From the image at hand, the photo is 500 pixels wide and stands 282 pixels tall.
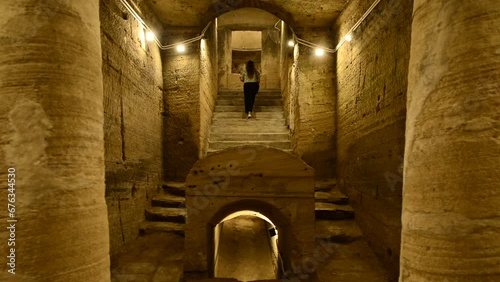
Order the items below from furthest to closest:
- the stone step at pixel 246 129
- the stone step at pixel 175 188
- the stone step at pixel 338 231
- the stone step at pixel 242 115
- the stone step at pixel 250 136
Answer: the stone step at pixel 242 115 < the stone step at pixel 246 129 < the stone step at pixel 250 136 < the stone step at pixel 175 188 < the stone step at pixel 338 231

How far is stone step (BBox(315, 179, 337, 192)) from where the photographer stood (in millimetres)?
6383

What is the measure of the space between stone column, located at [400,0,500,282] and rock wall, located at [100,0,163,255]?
3910mm

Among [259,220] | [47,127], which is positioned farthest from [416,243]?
[259,220]

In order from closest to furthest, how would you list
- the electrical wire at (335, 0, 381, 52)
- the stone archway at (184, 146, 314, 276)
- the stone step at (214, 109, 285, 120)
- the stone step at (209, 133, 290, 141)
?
the stone archway at (184, 146, 314, 276), the electrical wire at (335, 0, 381, 52), the stone step at (209, 133, 290, 141), the stone step at (214, 109, 285, 120)

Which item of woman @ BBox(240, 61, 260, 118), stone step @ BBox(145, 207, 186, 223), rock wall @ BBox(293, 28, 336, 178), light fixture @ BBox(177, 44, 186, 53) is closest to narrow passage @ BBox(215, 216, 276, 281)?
stone step @ BBox(145, 207, 186, 223)

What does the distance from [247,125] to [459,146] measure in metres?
7.03

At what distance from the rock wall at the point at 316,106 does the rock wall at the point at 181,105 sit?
230cm

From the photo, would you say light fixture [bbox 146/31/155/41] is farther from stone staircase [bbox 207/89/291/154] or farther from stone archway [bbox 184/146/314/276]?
stone archway [bbox 184/146/314/276]

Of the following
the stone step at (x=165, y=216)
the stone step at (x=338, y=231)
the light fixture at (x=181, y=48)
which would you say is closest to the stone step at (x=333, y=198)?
the stone step at (x=338, y=231)

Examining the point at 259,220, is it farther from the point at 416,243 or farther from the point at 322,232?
the point at 416,243

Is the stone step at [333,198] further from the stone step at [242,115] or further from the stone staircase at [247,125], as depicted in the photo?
the stone step at [242,115]

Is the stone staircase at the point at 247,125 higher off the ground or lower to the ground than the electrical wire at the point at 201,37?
lower

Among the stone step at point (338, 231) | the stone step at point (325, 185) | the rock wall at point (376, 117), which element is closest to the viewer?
the rock wall at point (376, 117)

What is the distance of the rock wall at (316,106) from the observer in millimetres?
6680
